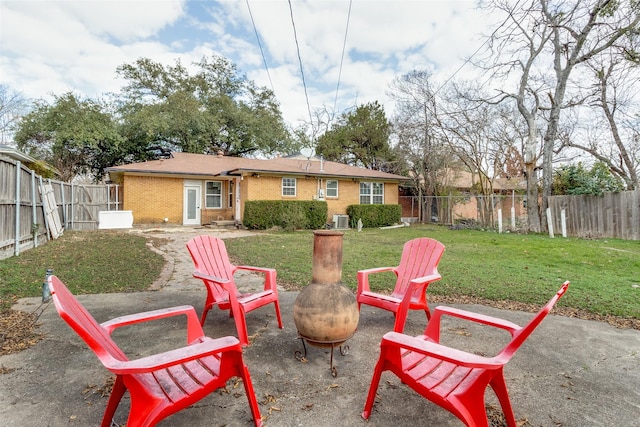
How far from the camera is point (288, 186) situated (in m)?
16.8

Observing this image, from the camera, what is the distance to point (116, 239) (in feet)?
33.3

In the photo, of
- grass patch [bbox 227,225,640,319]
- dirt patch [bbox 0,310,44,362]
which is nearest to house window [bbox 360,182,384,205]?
grass patch [bbox 227,225,640,319]

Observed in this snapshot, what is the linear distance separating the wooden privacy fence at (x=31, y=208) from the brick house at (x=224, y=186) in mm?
3043

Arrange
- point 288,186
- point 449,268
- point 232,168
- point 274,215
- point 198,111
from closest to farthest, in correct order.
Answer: point 449,268 < point 274,215 < point 288,186 < point 232,168 < point 198,111

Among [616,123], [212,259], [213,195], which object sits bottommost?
[212,259]

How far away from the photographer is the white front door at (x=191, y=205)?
17.0 m

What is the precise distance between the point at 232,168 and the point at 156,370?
17391 mm

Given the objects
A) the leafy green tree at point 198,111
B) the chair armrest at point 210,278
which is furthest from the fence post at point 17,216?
the leafy green tree at point 198,111

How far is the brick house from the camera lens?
15.9 m

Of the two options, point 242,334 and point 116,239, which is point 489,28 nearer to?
point 242,334

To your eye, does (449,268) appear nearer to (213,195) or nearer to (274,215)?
(274,215)

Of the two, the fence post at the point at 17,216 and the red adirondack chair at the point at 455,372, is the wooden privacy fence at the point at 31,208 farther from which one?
the red adirondack chair at the point at 455,372

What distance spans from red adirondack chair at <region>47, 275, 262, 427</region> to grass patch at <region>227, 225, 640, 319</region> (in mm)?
3213

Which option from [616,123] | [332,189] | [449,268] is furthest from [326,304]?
[616,123]
